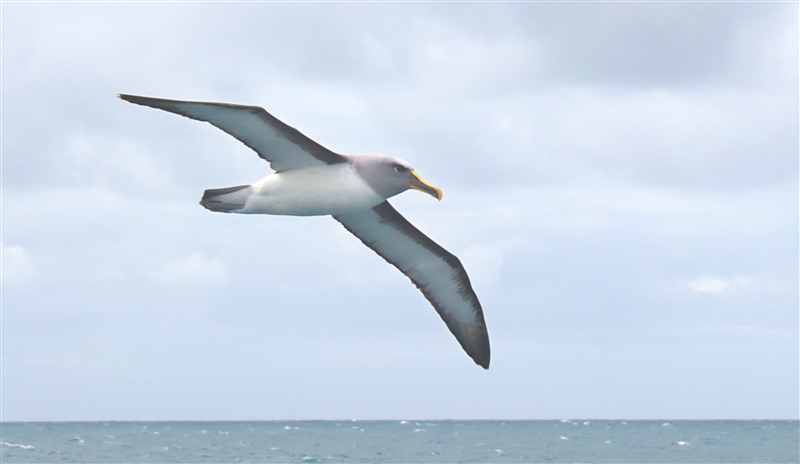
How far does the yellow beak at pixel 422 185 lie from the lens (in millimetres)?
13391

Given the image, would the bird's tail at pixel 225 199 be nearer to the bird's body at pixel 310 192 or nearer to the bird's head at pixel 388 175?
the bird's body at pixel 310 192

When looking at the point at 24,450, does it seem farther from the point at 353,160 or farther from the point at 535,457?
the point at 353,160

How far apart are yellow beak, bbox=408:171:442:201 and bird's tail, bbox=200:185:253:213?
2.35 meters

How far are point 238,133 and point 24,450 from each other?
72895mm

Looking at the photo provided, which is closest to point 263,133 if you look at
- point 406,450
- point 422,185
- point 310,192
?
point 310,192

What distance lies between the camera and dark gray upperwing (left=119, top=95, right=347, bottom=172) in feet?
38.7


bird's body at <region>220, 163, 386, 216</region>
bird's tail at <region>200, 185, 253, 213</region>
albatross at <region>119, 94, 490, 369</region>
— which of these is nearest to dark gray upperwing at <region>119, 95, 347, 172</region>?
albatross at <region>119, 94, 490, 369</region>

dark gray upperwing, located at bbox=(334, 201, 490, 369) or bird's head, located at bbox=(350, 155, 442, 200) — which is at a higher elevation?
bird's head, located at bbox=(350, 155, 442, 200)

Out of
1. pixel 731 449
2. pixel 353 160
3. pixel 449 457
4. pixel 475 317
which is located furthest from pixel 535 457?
pixel 353 160

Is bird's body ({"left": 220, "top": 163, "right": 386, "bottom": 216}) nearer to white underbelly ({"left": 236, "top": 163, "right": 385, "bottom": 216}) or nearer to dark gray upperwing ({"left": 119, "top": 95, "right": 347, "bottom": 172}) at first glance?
white underbelly ({"left": 236, "top": 163, "right": 385, "bottom": 216})

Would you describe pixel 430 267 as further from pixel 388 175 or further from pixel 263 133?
pixel 263 133

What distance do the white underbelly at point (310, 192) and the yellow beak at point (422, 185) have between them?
1.77 ft

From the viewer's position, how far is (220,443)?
9181 centimetres

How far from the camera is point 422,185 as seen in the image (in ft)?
44.1
